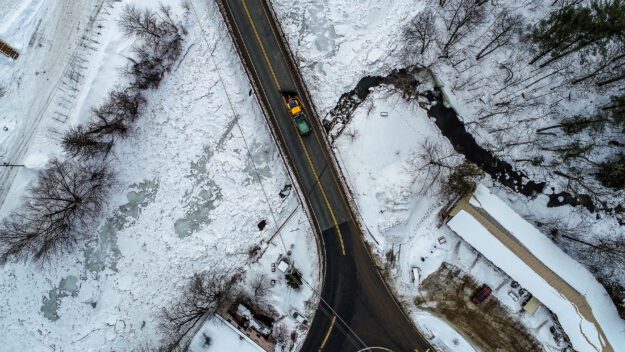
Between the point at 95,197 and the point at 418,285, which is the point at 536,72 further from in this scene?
the point at 95,197

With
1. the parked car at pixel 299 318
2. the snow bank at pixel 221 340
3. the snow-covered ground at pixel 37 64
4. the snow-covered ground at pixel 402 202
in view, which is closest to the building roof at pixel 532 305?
the snow-covered ground at pixel 402 202

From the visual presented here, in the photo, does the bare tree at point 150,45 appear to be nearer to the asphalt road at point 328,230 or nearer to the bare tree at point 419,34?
the asphalt road at point 328,230

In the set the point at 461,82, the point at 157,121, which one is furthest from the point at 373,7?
the point at 157,121

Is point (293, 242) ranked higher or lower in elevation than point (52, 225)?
higher

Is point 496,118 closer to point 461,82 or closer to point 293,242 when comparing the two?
point 461,82

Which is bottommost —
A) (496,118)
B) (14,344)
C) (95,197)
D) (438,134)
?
(14,344)

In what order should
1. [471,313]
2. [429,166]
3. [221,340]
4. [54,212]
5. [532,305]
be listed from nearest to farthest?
[221,340] → [532,305] → [54,212] → [471,313] → [429,166]

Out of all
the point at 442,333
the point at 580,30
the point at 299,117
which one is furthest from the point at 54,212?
the point at 580,30

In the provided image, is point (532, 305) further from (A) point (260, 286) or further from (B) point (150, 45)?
(B) point (150, 45)
